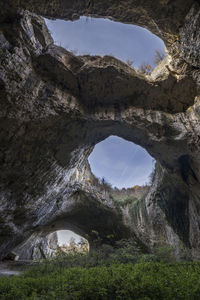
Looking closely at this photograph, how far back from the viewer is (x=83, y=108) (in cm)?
720

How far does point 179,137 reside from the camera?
704 centimetres

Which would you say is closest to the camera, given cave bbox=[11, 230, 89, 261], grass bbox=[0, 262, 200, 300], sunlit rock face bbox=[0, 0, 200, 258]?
grass bbox=[0, 262, 200, 300]

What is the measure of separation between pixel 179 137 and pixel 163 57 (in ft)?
13.3

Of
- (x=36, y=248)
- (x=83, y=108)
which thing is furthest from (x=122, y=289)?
(x=36, y=248)

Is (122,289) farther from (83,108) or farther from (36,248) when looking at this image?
(36,248)

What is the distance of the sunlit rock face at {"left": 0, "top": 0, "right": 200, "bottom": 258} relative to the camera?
5.18 meters

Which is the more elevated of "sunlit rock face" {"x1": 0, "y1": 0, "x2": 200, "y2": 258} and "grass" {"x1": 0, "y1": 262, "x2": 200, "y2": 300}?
"sunlit rock face" {"x1": 0, "y1": 0, "x2": 200, "y2": 258}

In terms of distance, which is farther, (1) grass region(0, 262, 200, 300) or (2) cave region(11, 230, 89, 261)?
(2) cave region(11, 230, 89, 261)

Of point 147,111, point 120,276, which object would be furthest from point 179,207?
point 120,276

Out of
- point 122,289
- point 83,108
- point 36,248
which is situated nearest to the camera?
point 122,289

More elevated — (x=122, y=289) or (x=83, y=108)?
(x=83, y=108)

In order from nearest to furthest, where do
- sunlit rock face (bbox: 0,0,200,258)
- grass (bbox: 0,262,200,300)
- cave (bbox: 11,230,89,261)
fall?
grass (bbox: 0,262,200,300) → sunlit rock face (bbox: 0,0,200,258) → cave (bbox: 11,230,89,261)

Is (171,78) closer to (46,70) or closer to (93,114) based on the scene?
(93,114)

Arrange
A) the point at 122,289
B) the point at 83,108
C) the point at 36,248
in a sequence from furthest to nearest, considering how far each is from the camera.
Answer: the point at 36,248, the point at 83,108, the point at 122,289
